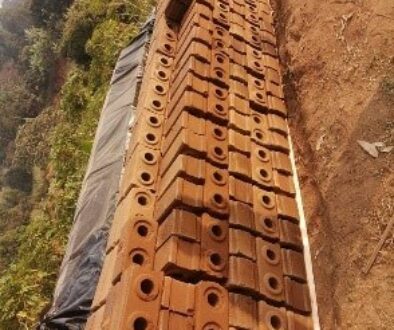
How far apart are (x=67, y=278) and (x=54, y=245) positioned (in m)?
3.98

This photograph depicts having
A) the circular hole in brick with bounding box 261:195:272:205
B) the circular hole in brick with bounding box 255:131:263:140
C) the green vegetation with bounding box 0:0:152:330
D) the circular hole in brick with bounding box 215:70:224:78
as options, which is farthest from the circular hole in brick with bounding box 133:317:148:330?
the green vegetation with bounding box 0:0:152:330

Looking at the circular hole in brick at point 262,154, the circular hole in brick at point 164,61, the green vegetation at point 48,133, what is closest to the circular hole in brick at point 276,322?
the circular hole in brick at point 262,154

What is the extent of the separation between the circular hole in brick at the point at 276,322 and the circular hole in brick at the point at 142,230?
97 centimetres

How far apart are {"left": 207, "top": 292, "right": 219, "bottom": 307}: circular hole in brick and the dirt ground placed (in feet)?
2.54

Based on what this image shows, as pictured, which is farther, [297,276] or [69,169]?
[69,169]

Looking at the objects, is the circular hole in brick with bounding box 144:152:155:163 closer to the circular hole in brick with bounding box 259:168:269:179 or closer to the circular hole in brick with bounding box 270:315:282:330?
the circular hole in brick with bounding box 259:168:269:179

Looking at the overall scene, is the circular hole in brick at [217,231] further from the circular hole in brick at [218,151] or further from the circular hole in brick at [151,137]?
the circular hole in brick at [151,137]

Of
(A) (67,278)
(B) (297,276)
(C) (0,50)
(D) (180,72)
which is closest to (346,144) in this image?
(B) (297,276)

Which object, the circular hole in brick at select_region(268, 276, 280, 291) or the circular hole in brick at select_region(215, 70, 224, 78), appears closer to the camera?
the circular hole in brick at select_region(268, 276, 280, 291)

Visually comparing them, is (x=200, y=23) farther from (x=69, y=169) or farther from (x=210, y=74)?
(x=69, y=169)

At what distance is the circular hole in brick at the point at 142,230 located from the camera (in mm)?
2988

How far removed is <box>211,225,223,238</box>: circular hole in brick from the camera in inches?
120

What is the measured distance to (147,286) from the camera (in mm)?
2533

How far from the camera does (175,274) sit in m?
2.75
